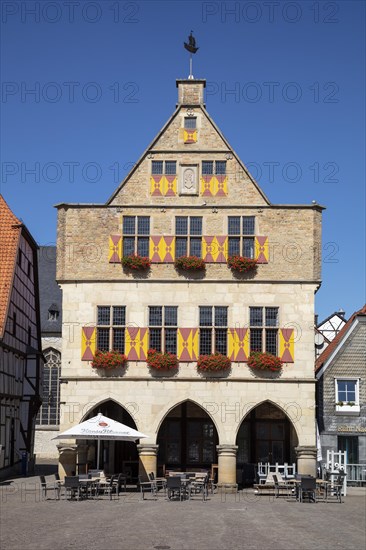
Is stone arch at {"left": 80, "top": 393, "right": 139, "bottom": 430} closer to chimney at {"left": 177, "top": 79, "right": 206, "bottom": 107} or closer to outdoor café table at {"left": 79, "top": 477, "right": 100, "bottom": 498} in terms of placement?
outdoor café table at {"left": 79, "top": 477, "right": 100, "bottom": 498}

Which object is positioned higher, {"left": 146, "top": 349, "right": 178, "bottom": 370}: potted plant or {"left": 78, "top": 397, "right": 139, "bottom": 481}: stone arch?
{"left": 146, "top": 349, "right": 178, "bottom": 370}: potted plant

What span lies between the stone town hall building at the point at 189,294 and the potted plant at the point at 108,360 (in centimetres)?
31

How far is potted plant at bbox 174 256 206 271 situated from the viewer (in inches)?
1142

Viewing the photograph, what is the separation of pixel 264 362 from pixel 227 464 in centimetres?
359

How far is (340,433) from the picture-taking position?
31891 millimetres

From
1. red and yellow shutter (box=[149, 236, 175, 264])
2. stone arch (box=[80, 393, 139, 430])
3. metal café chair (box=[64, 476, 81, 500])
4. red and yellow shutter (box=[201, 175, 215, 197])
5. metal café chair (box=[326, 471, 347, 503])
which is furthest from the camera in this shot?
red and yellow shutter (box=[201, 175, 215, 197])

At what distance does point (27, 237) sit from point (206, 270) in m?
10.9

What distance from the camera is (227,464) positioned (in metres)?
28.4

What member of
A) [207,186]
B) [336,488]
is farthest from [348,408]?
[207,186]

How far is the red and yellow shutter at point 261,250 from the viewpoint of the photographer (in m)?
29.4

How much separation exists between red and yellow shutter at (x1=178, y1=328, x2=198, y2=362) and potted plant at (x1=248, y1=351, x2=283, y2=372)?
1.90 m

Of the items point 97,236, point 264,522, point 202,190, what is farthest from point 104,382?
point 264,522

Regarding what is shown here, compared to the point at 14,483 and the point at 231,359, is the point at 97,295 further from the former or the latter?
the point at 14,483

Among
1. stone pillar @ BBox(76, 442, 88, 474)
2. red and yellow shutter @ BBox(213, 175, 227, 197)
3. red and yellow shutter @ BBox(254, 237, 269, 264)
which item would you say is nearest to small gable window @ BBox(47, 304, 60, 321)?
stone pillar @ BBox(76, 442, 88, 474)
